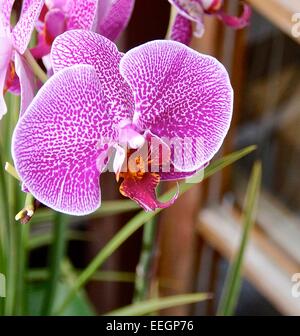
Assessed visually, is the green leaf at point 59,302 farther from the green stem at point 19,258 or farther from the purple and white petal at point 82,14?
the purple and white petal at point 82,14

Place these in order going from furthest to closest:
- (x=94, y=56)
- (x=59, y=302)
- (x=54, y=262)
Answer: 1. (x=59, y=302)
2. (x=54, y=262)
3. (x=94, y=56)

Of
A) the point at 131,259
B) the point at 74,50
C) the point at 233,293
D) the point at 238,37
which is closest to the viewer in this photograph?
the point at 74,50

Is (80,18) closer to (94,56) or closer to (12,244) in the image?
(94,56)

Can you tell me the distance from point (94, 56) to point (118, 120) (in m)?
0.04

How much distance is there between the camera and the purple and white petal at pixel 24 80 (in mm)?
410

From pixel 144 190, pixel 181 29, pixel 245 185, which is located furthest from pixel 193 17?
pixel 245 185

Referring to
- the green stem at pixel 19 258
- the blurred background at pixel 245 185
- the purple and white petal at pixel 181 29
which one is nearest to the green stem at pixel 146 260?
the blurred background at pixel 245 185

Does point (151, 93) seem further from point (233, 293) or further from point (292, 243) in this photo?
point (292, 243)

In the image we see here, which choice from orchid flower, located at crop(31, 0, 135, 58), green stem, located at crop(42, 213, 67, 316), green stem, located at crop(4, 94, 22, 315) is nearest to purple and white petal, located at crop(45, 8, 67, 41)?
orchid flower, located at crop(31, 0, 135, 58)

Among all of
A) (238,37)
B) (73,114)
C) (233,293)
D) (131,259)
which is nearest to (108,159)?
(73,114)

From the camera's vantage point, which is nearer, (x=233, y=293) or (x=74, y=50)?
(x=74, y=50)

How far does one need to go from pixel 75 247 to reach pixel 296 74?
0.54m

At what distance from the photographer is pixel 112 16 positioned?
443mm

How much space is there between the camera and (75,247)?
3.68 ft
